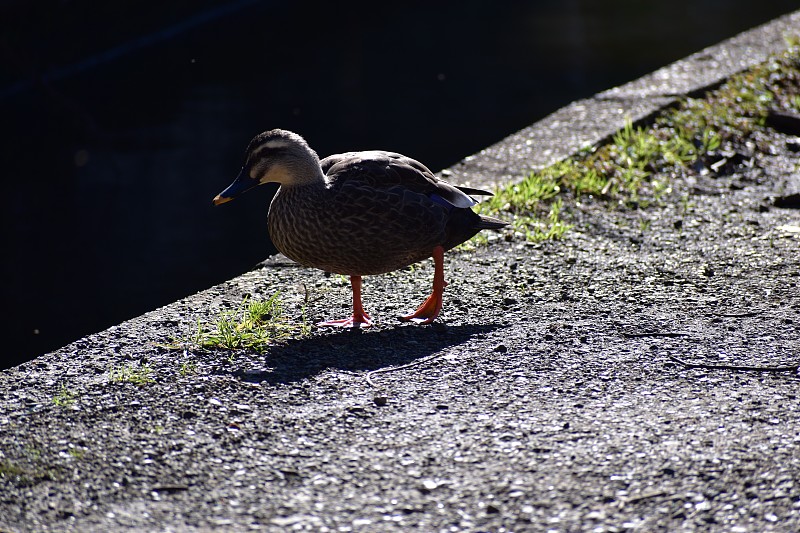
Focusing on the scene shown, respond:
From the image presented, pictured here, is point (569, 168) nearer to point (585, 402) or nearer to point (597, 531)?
point (585, 402)

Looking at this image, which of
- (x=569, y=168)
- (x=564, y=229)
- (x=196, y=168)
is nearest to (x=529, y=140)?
(x=569, y=168)

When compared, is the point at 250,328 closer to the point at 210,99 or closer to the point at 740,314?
the point at 740,314

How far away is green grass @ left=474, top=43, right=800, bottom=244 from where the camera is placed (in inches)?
214

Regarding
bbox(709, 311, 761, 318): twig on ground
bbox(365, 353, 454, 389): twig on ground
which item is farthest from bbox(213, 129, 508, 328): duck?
bbox(709, 311, 761, 318): twig on ground

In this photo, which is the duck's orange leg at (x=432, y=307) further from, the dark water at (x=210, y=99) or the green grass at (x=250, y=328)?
the dark water at (x=210, y=99)

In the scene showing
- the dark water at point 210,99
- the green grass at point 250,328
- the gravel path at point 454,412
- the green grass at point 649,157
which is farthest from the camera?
the dark water at point 210,99

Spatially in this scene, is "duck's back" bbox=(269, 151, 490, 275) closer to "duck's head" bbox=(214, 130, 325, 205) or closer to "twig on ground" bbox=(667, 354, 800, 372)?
"duck's head" bbox=(214, 130, 325, 205)

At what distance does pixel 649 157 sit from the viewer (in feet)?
20.2

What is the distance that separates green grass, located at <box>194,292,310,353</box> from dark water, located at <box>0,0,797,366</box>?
1752mm

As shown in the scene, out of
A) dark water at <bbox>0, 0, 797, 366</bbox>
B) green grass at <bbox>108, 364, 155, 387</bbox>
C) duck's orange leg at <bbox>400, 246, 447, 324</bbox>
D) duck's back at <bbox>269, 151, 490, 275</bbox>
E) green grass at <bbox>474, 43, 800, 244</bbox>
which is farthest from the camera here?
dark water at <bbox>0, 0, 797, 366</bbox>

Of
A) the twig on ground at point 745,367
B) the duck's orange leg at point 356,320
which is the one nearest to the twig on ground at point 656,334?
the twig on ground at point 745,367

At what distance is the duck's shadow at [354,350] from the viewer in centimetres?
374

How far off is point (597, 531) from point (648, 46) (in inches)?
323

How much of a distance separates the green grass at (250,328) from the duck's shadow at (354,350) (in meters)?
0.08
